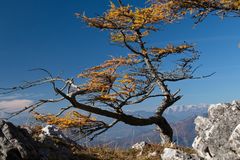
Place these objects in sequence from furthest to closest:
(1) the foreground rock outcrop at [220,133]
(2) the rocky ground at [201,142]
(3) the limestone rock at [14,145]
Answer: (3) the limestone rock at [14,145] → (2) the rocky ground at [201,142] → (1) the foreground rock outcrop at [220,133]

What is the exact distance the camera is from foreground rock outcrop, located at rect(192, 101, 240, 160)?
6825 mm

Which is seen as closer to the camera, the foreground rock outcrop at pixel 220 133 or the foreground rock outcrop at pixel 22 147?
the foreground rock outcrop at pixel 220 133

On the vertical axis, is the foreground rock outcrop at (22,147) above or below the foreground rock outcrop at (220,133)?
above

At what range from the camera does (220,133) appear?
7199 millimetres

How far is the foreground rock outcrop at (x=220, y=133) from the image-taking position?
6825mm

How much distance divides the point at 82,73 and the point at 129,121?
23.2 ft

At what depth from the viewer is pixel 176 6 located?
18.2m

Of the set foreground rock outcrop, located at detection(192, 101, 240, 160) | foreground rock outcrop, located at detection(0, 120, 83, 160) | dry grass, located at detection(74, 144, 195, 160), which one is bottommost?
dry grass, located at detection(74, 144, 195, 160)

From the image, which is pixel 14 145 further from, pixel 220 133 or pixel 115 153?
pixel 115 153

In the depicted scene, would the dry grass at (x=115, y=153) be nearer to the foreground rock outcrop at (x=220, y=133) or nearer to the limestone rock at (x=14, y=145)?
the limestone rock at (x=14, y=145)

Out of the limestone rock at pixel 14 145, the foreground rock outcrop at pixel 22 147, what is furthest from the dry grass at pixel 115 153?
the limestone rock at pixel 14 145

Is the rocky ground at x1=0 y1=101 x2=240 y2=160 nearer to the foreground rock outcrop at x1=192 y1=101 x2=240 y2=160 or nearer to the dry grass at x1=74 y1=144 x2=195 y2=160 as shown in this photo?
the foreground rock outcrop at x1=192 y1=101 x2=240 y2=160

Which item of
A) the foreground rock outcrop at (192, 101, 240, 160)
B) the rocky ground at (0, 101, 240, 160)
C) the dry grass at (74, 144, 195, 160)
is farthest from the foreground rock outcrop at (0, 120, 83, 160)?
the foreground rock outcrop at (192, 101, 240, 160)

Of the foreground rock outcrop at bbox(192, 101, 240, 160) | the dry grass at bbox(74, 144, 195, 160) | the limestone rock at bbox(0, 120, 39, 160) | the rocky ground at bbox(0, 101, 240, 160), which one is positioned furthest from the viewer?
the dry grass at bbox(74, 144, 195, 160)
